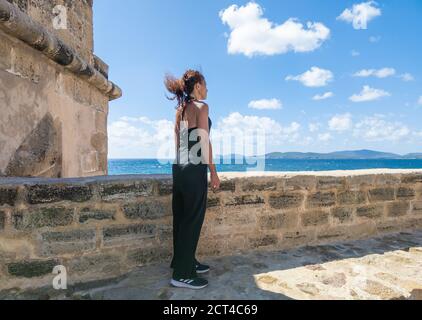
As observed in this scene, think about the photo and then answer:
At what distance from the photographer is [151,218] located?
2.62 metres

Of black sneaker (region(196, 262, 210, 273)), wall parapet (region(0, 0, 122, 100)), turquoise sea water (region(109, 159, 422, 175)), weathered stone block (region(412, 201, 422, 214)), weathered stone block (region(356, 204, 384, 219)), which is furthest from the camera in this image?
turquoise sea water (region(109, 159, 422, 175))

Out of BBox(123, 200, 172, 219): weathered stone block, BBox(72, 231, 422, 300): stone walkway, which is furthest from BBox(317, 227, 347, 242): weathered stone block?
BBox(123, 200, 172, 219): weathered stone block

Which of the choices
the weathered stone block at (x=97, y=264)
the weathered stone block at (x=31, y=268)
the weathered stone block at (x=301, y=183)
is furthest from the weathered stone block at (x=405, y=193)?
the weathered stone block at (x=31, y=268)

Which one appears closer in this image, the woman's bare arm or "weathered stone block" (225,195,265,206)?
the woman's bare arm

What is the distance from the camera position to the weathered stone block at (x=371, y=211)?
352 centimetres

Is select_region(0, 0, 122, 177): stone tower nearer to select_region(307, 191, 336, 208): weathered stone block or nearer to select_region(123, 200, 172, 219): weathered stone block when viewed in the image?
select_region(123, 200, 172, 219): weathered stone block

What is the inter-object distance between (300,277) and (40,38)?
3.38m

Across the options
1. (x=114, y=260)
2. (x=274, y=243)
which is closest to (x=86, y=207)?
(x=114, y=260)

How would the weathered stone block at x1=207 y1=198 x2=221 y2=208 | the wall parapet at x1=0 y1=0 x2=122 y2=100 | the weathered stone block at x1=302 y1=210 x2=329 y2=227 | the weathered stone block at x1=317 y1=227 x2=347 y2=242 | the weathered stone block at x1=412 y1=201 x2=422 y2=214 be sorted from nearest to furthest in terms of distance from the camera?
the wall parapet at x1=0 y1=0 x2=122 y2=100
the weathered stone block at x1=207 y1=198 x2=221 y2=208
the weathered stone block at x1=302 y1=210 x2=329 y2=227
the weathered stone block at x1=317 y1=227 x2=347 y2=242
the weathered stone block at x1=412 y1=201 x2=422 y2=214

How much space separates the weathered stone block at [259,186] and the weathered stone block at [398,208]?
1.70 meters

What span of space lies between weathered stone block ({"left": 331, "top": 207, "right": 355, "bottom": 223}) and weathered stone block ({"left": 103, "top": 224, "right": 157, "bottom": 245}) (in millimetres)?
2001

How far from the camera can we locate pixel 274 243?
10.2 ft

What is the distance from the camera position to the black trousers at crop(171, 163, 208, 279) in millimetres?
2277
